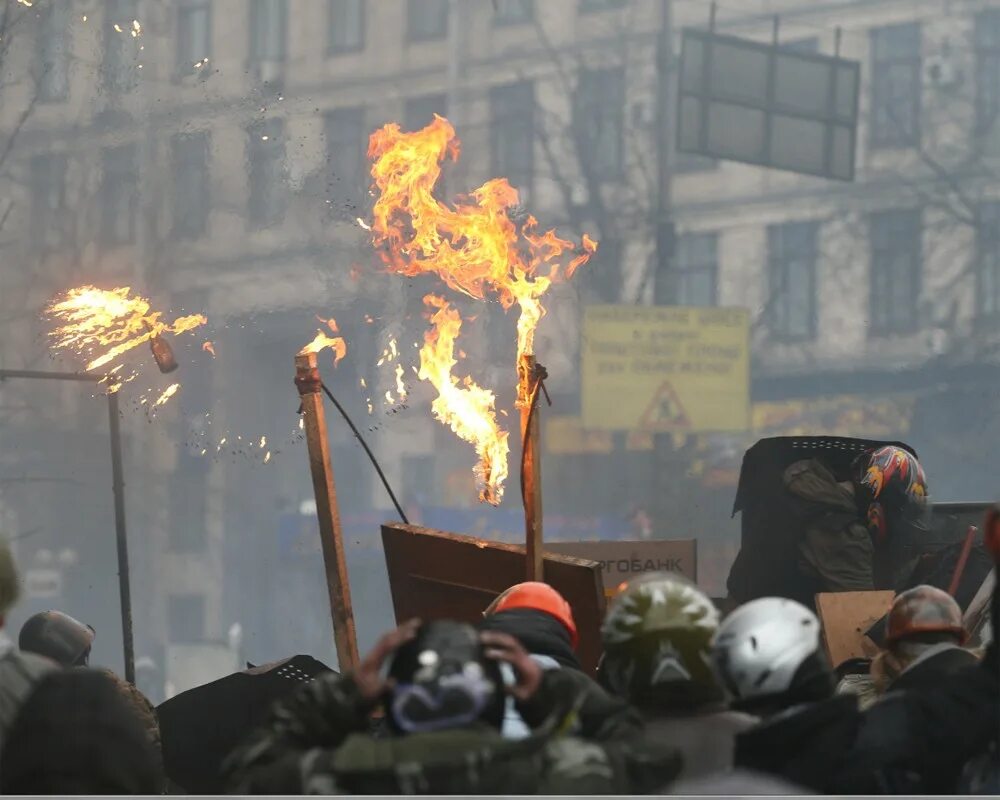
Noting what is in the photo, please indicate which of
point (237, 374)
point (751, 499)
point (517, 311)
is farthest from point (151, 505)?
point (751, 499)

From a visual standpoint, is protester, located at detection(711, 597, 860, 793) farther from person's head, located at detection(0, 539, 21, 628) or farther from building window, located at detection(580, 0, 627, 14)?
building window, located at detection(580, 0, 627, 14)

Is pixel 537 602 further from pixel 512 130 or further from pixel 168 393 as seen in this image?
pixel 512 130

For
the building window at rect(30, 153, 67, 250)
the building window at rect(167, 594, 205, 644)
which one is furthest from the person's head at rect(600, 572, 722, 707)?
the building window at rect(167, 594, 205, 644)

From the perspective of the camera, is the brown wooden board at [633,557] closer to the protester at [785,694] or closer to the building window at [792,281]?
the protester at [785,694]

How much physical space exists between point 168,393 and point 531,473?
42.4 ft

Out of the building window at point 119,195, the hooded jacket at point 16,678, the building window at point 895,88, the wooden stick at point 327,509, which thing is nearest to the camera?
the hooded jacket at point 16,678

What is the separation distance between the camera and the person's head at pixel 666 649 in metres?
3.18

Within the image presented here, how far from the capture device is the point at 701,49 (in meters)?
20.0

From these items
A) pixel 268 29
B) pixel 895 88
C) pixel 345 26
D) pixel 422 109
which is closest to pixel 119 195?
pixel 268 29

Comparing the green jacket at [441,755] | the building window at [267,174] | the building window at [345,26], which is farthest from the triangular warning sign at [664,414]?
the green jacket at [441,755]

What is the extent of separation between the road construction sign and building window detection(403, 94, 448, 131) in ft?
10.2

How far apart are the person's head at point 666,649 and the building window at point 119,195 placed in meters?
16.2

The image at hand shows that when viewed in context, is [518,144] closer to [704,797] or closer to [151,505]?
[151,505]

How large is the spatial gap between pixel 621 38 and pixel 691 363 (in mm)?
4179
